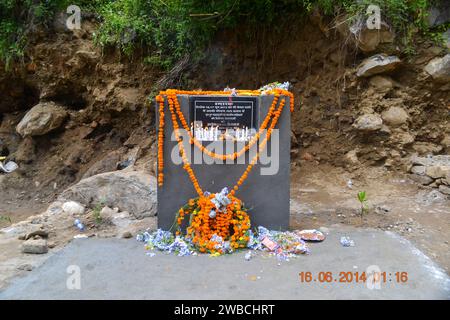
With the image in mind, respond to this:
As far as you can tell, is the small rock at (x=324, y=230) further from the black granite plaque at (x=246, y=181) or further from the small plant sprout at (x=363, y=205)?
the small plant sprout at (x=363, y=205)

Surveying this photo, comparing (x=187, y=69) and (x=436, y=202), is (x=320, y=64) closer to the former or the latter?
(x=187, y=69)

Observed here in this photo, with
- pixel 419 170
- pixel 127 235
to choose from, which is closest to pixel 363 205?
pixel 419 170

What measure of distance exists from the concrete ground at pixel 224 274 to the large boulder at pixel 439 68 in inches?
135

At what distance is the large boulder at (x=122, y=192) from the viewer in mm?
4855

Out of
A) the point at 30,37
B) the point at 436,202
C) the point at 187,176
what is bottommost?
the point at 436,202

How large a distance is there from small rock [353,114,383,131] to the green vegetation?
1351 mm

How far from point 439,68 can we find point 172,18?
454cm

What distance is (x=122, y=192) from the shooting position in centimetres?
503

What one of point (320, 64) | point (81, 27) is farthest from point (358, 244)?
point (81, 27)

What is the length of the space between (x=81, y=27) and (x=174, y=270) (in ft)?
19.8

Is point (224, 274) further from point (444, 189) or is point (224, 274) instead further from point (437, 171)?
point (437, 171)

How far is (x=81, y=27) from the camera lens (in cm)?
753

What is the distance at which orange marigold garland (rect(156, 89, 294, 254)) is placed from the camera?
3.74 metres

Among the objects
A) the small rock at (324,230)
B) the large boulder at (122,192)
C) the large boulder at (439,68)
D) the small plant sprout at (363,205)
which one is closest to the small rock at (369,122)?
the large boulder at (439,68)
